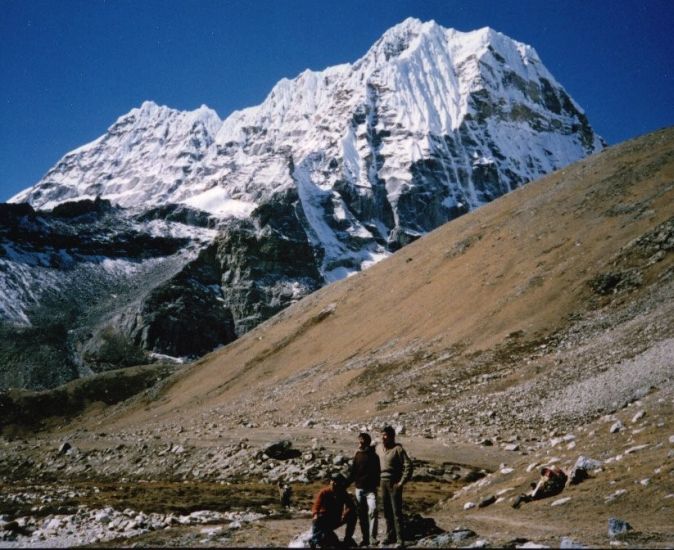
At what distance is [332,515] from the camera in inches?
460

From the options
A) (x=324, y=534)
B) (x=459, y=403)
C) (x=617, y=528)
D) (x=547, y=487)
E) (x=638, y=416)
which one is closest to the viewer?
(x=617, y=528)

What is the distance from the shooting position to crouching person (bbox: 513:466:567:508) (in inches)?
555

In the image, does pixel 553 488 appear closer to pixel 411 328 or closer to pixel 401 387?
pixel 401 387

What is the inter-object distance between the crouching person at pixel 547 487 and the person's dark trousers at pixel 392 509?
3719mm

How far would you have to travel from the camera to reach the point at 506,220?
66562mm

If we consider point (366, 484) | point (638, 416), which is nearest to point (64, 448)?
point (366, 484)

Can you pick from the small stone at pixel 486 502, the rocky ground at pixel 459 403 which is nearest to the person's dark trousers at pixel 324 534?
the rocky ground at pixel 459 403

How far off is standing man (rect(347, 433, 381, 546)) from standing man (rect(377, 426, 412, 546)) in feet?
0.71

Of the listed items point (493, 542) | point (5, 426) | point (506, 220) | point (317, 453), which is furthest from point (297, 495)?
point (5, 426)

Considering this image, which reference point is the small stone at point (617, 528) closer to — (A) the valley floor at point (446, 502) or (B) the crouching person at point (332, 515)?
(A) the valley floor at point (446, 502)

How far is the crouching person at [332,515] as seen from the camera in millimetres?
11320

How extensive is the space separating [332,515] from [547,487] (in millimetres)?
5505

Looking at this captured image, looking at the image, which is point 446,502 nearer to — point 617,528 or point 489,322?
point 617,528

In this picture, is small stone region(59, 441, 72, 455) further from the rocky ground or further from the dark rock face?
the dark rock face
